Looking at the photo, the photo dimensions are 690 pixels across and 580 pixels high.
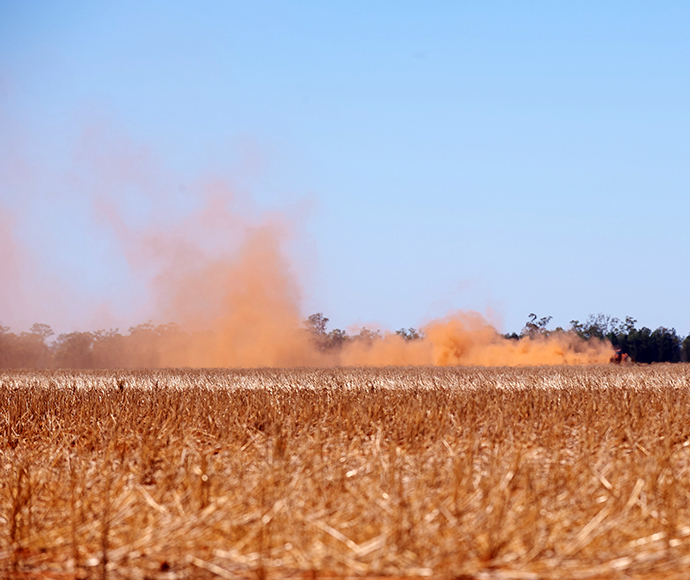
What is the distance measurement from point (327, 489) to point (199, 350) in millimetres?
67673

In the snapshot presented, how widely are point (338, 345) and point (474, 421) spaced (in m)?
70.3

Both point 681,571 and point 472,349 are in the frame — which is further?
point 472,349

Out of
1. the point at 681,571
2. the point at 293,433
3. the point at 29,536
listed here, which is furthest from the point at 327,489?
the point at 293,433

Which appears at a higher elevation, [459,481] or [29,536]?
[459,481]

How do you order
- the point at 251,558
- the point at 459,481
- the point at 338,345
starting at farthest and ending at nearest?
the point at 338,345
the point at 459,481
the point at 251,558

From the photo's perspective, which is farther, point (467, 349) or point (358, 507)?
point (467, 349)

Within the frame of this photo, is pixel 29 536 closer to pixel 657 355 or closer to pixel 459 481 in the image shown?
pixel 459 481

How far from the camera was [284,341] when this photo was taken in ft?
230

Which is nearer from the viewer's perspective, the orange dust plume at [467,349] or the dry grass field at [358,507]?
the dry grass field at [358,507]

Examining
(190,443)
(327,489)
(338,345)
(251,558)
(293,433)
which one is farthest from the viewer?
(338,345)

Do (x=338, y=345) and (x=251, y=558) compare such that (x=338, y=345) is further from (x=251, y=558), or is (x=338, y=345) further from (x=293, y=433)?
(x=251, y=558)

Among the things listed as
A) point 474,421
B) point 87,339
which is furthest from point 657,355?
point 474,421

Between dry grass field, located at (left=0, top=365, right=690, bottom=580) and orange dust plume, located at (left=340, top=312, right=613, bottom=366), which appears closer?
dry grass field, located at (left=0, top=365, right=690, bottom=580)

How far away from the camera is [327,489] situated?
6590 millimetres
